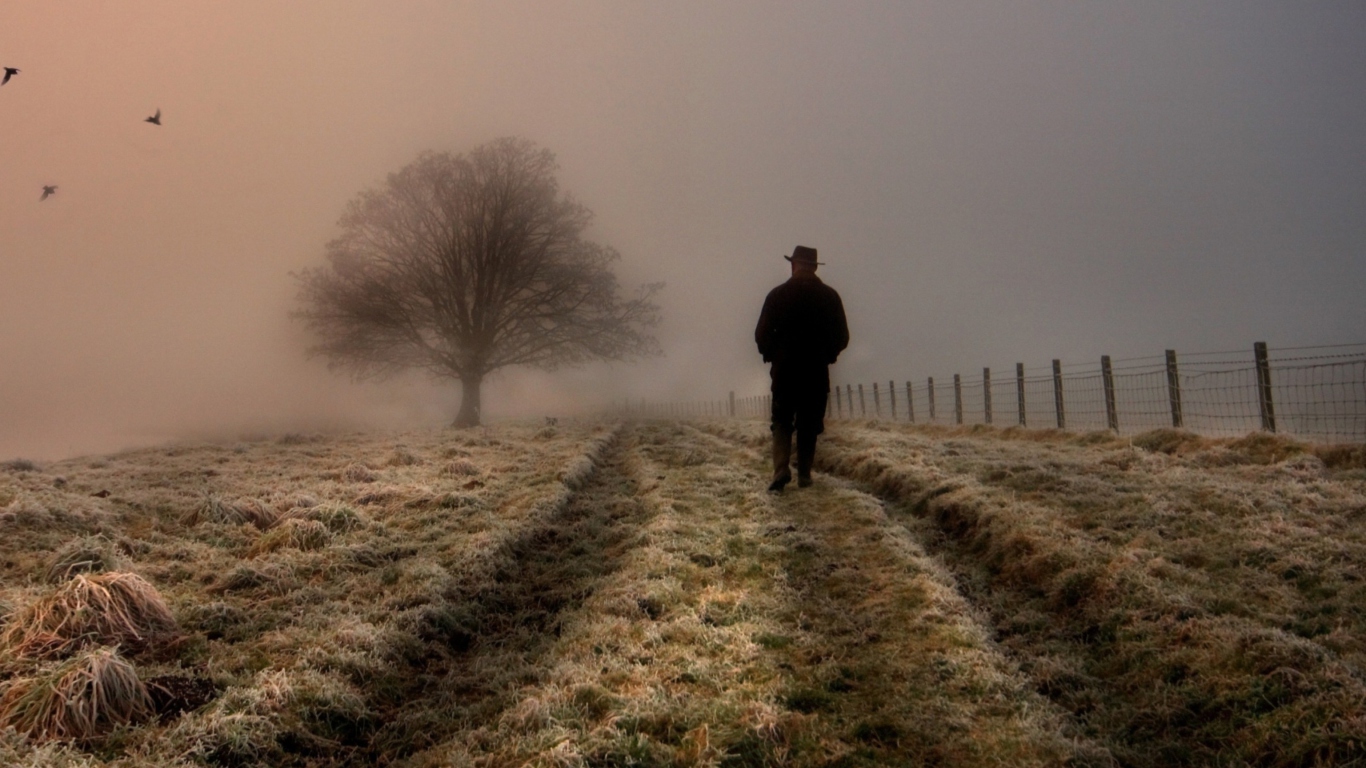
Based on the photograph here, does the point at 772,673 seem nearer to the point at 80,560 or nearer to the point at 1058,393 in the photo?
the point at 80,560

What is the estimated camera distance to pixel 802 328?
33.4 feet

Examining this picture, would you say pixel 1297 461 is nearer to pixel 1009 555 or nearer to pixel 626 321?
pixel 1009 555

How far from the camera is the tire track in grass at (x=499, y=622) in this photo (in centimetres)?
431

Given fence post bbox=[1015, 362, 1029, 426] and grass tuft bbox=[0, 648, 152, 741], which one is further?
fence post bbox=[1015, 362, 1029, 426]

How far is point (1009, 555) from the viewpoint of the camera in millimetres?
6812

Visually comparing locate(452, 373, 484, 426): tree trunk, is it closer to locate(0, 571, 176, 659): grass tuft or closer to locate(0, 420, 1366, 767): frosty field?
locate(0, 420, 1366, 767): frosty field

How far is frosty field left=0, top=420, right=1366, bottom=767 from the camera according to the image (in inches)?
149

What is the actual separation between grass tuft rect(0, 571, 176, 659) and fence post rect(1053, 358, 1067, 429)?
19117mm

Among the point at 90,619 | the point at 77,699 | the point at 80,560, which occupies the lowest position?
the point at 77,699

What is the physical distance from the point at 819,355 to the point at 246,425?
27.2m

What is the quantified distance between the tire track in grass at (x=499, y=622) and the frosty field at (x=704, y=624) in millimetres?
34

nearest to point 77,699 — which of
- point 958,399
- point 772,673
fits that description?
point 772,673

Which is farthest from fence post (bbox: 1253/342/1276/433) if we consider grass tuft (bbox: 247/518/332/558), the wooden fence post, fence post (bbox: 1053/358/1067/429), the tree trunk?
the tree trunk

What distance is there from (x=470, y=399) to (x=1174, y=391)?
23875 mm
